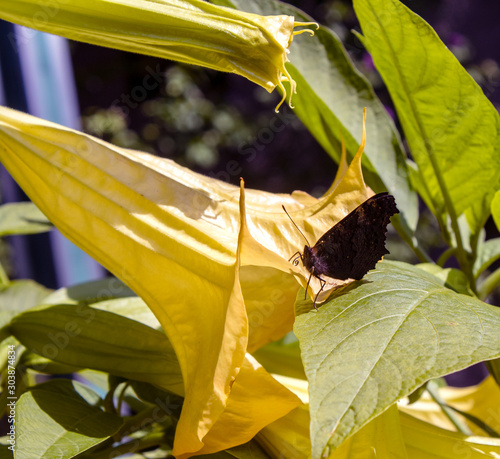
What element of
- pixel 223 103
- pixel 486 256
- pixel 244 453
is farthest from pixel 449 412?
pixel 223 103

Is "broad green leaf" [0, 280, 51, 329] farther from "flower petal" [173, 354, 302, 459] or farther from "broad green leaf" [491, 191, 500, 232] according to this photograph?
"broad green leaf" [491, 191, 500, 232]

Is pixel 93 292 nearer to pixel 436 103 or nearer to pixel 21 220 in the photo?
pixel 21 220

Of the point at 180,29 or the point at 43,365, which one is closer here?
the point at 180,29

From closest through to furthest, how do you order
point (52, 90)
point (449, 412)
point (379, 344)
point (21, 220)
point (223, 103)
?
1. point (379, 344)
2. point (449, 412)
3. point (21, 220)
4. point (52, 90)
5. point (223, 103)

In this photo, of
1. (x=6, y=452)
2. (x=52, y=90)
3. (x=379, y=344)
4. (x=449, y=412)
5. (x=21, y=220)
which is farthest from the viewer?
(x=52, y=90)

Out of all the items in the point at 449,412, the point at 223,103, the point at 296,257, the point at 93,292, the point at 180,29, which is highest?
the point at 180,29
